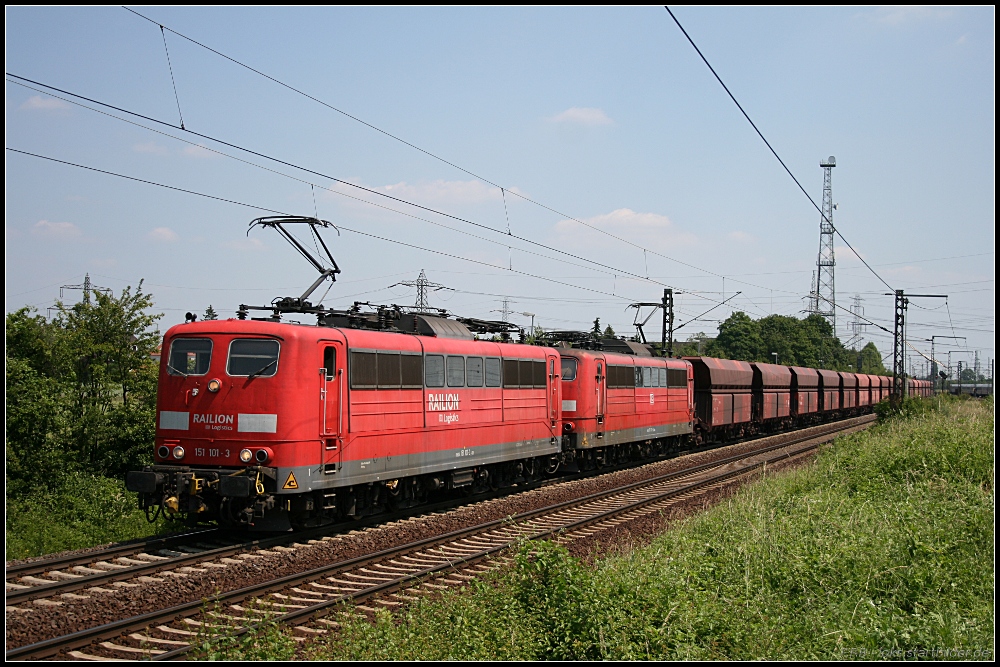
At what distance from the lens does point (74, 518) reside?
689 inches

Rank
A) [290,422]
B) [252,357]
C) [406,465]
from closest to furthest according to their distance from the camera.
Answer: [290,422] < [252,357] < [406,465]

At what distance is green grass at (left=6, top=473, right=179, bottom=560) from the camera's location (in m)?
14.7

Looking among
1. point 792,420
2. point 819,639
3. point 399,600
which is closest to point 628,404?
point 399,600

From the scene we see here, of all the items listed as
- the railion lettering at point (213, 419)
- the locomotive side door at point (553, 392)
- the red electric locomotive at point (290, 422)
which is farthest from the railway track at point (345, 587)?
the locomotive side door at point (553, 392)

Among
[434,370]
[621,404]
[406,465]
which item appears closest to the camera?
[406,465]

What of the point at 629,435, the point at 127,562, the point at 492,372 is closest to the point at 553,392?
the point at 492,372

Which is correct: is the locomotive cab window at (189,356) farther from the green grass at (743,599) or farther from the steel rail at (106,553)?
the green grass at (743,599)

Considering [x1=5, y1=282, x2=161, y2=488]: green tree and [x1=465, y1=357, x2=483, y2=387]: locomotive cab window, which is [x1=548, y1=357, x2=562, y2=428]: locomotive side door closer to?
[x1=465, y1=357, x2=483, y2=387]: locomotive cab window

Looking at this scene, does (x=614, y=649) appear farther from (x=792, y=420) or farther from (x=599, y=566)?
(x=792, y=420)

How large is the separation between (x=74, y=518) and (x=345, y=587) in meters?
9.88

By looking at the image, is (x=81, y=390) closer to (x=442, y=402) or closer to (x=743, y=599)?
(x=442, y=402)

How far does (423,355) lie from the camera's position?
51.0ft

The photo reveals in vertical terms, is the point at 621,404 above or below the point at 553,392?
below

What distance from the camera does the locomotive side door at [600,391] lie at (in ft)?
75.5
